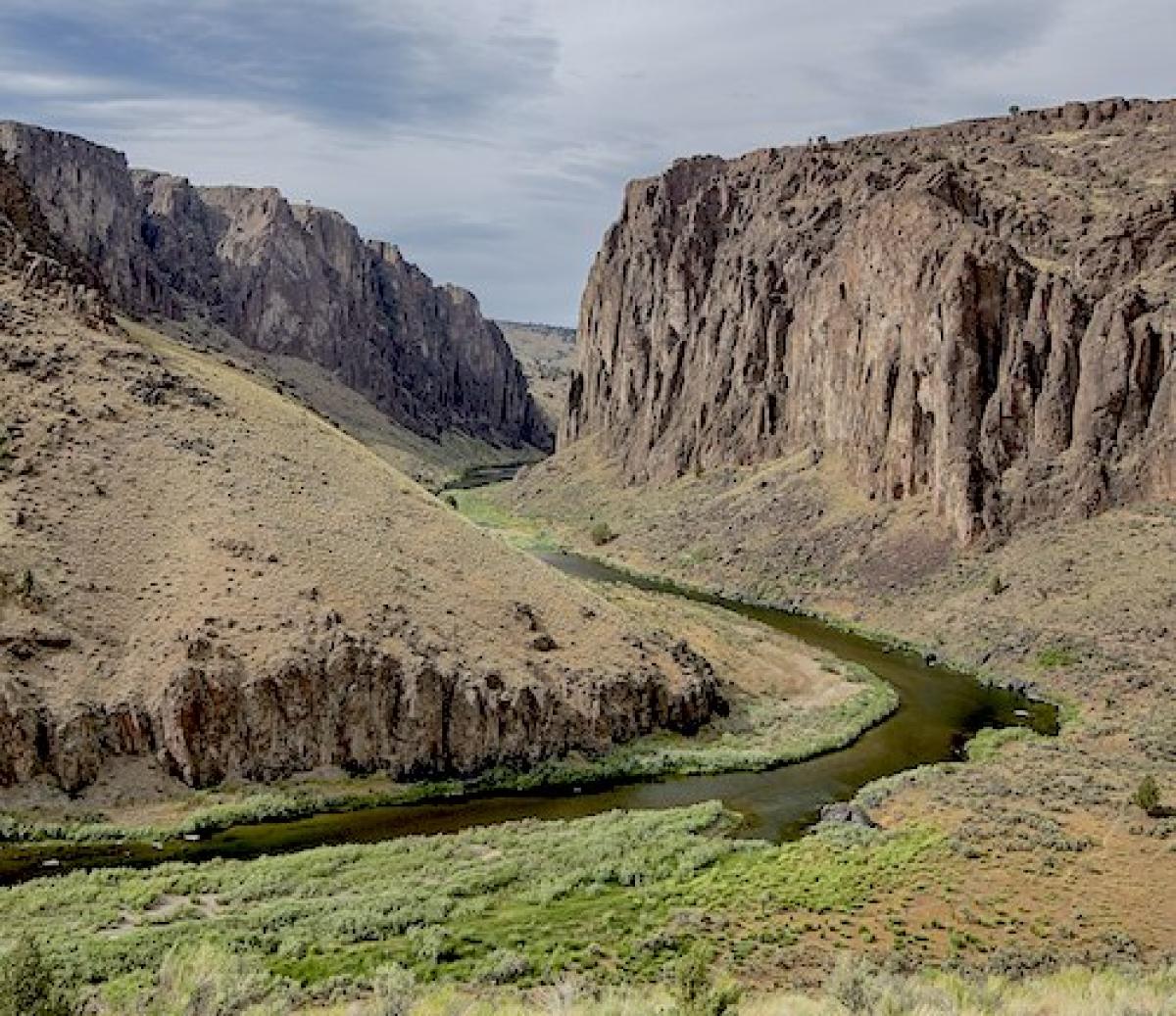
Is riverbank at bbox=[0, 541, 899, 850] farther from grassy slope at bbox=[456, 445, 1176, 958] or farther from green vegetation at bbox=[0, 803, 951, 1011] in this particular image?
grassy slope at bbox=[456, 445, 1176, 958]

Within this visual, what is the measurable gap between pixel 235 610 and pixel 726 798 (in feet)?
71.3

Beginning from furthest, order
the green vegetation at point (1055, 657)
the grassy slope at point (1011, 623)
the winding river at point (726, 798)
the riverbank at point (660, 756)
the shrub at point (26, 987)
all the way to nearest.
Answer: the green vegetation at point (1055, 657) → the riverbank at point (660, 756) → the winding river at point (726, 798) → the grassy slope at point (1011, 623) → the shrub at point (26, 987)

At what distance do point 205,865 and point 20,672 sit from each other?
12410 mm

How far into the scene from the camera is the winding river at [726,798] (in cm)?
3841

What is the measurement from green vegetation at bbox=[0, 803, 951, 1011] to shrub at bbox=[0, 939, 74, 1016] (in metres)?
3.74

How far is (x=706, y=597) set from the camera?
94438 millimetres

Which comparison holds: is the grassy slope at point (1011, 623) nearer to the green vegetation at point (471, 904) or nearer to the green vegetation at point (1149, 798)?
the green vegetation at point (1149, 798)

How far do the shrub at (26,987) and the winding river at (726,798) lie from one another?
1327cm

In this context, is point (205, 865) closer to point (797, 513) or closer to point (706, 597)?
point (706, 597)

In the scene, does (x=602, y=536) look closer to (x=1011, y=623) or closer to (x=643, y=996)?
(x=1011, y=623)

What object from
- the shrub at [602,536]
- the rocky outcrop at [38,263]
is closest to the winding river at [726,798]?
the rocky outcrop at [38,263]

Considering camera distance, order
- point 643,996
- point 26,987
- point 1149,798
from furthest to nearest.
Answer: point 1149,798, point 643,996, point 26,987

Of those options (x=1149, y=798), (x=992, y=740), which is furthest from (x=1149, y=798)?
(x=992, y=740)

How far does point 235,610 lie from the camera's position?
4775 cm
